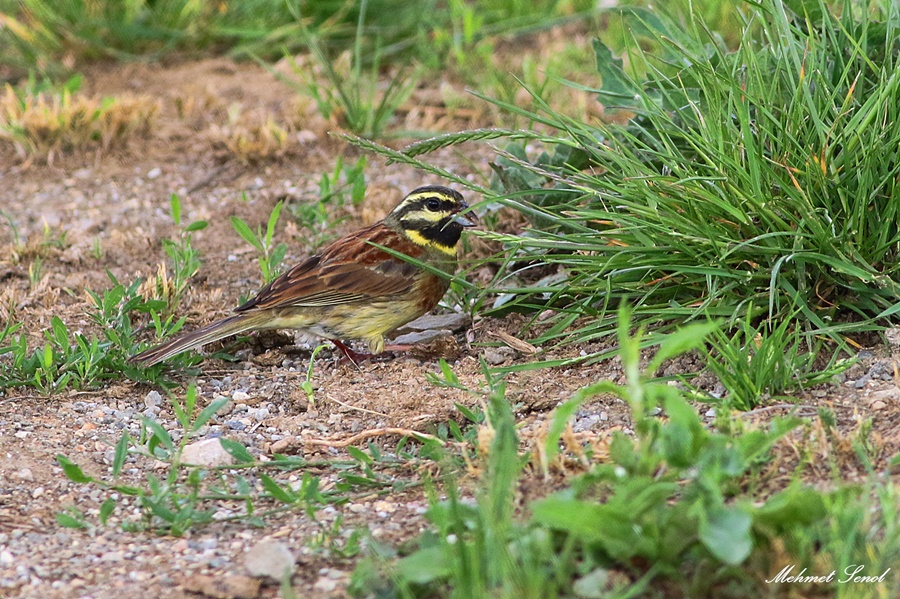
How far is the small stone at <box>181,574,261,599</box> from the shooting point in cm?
326

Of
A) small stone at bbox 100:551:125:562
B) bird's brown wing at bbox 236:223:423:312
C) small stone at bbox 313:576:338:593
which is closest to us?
small stone at bbox 313:576:338:593

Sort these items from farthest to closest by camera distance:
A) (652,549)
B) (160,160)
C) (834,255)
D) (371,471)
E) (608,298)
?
(160,160) → (608,298) → (834,255) → (371,471) → (652,549)

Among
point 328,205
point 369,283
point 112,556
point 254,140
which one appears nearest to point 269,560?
point 112,556

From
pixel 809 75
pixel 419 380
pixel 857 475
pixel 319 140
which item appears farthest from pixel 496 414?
pixel 319 140

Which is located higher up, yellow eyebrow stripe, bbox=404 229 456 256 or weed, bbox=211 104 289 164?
weed, bbox=211 104 289 164

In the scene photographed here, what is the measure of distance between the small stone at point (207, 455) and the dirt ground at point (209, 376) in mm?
197

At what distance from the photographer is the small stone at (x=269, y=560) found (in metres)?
3.35

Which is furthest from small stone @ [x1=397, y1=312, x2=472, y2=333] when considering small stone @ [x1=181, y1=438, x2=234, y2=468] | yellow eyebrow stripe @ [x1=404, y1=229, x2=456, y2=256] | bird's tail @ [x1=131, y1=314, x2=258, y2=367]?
small stone @ [x1=181, y1=438, x2=234, y2=468]

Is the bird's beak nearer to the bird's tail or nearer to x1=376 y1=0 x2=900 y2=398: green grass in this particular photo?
x1=376 y1=0 x2=900 y2=398: green grass

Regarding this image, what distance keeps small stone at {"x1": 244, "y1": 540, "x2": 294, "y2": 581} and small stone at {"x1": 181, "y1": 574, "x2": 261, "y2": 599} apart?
37 mm

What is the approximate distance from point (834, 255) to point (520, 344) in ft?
4.84

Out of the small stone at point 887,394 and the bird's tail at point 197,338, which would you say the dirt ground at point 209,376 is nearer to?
the small stone at point 887,394

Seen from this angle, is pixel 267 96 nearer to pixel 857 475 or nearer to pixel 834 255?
pixel 834 255

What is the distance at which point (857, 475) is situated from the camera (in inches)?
140
